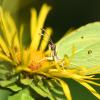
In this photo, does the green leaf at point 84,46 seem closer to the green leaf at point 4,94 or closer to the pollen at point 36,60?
the pollen at point 36,60

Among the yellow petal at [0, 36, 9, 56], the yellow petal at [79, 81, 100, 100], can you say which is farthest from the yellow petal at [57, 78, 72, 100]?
the yellow petal at [0, 36, 9, 56]

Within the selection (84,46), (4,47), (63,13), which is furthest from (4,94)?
(63,13)

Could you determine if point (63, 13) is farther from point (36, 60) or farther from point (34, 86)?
point (34, 86)

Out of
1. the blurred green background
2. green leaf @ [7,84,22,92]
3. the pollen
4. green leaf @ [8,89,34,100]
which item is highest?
the blurred green background

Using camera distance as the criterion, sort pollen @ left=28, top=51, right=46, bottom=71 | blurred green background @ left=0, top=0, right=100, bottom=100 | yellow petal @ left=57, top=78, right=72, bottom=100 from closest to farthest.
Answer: yellow petal @ left=57, top=78, right=72, bottom=100 → pollen @ left=28, top=51, right=46, bottom=71 → blurred green background @ left=0, top=0, right=100, bottom=100

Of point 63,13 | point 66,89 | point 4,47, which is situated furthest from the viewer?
point 63,13

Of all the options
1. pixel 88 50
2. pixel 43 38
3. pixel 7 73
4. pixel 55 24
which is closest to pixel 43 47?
pixel 43 38

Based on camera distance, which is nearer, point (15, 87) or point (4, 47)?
point (15, 87)

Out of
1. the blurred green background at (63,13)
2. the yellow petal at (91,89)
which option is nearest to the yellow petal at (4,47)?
the yellow petal at (91,89)

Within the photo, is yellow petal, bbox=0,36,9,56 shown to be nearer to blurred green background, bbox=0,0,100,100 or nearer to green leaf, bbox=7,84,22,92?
green leaf, bbox=7,84,22,92
